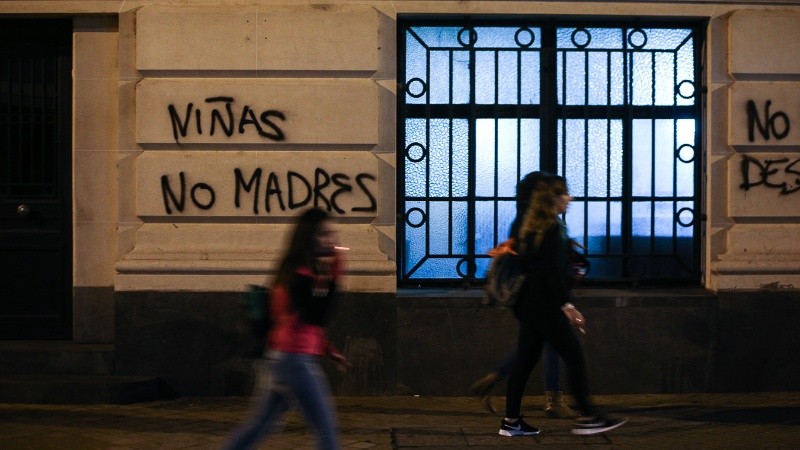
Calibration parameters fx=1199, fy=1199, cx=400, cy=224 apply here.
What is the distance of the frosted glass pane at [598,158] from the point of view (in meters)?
10.2

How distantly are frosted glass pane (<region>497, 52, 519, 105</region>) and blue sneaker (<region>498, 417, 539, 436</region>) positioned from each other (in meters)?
3.11

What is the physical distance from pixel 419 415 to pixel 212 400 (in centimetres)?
177

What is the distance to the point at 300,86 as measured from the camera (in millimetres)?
9656

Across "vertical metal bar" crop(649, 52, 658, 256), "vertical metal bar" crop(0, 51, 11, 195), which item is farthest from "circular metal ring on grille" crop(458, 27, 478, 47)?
"vertical metal bar" crop(0, 51, 11, 195)

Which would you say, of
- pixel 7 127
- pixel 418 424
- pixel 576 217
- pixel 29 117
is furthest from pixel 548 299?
pixel 7 127

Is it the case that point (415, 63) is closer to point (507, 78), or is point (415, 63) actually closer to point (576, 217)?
point (507, 78)

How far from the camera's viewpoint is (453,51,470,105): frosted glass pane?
33.0ft

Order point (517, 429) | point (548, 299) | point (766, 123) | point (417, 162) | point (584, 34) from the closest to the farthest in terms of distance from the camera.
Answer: point (548, 299), point (517, 429), point (766, 123), point (417, 162), point (584, 34)

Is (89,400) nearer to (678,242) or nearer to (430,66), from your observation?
(430,66)

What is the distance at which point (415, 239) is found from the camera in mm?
10055

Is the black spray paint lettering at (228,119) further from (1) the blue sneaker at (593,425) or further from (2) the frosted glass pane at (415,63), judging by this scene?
(1) the blue sneaker at (593,425)

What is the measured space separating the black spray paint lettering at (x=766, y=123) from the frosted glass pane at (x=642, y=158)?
32.2 inches

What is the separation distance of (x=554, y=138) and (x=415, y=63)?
133 cm

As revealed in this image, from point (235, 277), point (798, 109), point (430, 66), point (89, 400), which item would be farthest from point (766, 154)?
point (89, 400)
